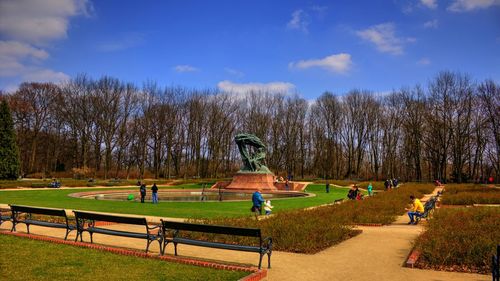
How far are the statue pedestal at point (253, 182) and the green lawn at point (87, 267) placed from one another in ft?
112

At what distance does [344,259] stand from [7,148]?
5407 centimetres

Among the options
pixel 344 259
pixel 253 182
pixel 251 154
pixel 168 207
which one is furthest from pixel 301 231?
pixel 251 154

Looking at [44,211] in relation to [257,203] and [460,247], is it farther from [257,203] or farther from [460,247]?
[460,247]

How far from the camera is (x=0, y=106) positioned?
54.9 m

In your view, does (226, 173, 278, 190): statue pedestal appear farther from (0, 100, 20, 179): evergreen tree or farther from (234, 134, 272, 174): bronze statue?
(0, 100, 20, 179): evergreen tree

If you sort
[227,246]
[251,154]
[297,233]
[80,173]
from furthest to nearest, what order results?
[80,173]
[251,154]
[297,233]
[227,246]

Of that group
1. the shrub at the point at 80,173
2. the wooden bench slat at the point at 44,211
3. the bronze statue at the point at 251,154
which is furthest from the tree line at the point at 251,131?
the wooden bench slat at the point at 44,211

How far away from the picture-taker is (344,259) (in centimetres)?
1018

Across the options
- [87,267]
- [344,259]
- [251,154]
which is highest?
[251,154]

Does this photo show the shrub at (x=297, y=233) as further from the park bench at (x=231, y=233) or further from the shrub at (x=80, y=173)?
the shrub at (x=80, y=173)

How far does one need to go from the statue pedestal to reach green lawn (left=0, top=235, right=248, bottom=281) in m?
34.1

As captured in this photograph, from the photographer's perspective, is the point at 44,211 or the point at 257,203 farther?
the point at 257,203

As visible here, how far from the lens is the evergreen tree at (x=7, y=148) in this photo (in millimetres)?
51531

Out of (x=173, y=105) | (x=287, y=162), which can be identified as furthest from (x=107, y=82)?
(x=287, y=162)
